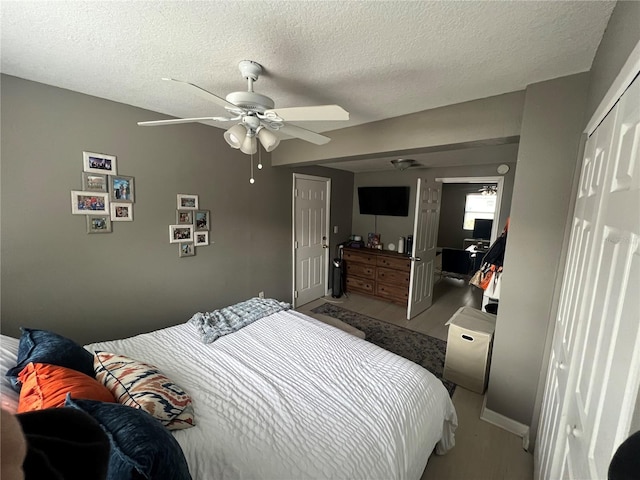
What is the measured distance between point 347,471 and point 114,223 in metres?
2.43

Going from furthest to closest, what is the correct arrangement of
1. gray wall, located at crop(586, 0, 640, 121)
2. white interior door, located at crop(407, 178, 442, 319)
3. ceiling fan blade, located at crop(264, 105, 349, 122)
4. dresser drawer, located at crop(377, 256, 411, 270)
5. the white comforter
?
1. dresser drawer, located at crop(377, 256, 411, 270)
2. white interior door, located at crop(407, 178, 442, 319)
3. ceiling fan blade, located at crop(264, 105, 349, 122)
4. the white comforter
5. gray wall, located at crop(586, 0, 640, 121)

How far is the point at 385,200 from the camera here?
4.52 m

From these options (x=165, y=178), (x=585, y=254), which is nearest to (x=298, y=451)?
(x=585, y=254)

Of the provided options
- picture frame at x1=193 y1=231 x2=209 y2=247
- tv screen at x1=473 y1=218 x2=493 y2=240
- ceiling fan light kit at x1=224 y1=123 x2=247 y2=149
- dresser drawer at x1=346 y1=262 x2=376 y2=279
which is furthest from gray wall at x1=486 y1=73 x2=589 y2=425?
tv screen at x1=473 y1=218 x2=493 y2=240

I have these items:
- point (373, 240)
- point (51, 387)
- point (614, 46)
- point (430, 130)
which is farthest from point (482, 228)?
point (51, 387)

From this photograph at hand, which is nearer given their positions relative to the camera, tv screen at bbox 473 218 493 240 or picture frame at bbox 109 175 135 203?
picture frame at bbox 109 175 135 203

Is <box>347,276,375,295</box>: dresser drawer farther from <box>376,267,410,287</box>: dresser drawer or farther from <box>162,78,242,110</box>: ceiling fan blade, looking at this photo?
<box>162,78,242,110</box>: ceiling fan blade

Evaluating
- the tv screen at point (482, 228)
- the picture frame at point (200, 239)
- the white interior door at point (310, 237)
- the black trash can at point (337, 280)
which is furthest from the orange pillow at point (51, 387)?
the tv screen at point (482, 228)

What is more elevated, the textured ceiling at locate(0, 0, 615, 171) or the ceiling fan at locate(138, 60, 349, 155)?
the textured ceiling at locate(0, 0, 615, 171)

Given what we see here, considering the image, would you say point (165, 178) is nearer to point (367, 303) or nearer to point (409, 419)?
point (409, 419)

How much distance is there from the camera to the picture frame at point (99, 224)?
2.03 metres

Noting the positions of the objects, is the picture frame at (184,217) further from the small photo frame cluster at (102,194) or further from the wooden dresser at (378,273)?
the wooden dresser at (378,273)

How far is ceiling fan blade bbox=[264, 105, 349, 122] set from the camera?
4.13 feet

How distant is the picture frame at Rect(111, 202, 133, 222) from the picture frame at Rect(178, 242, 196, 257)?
50 centimetres
